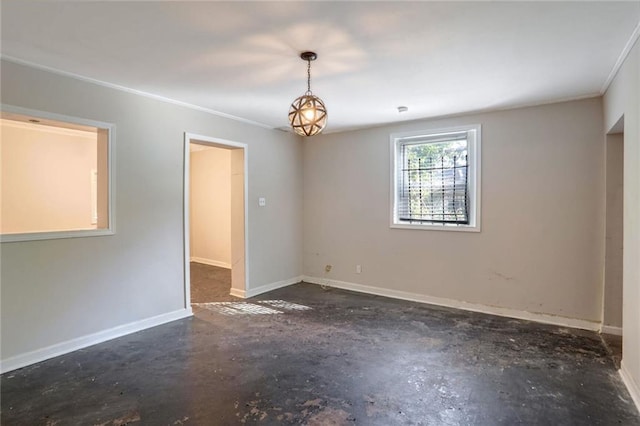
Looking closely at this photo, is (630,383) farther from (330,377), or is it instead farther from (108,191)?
(108,191)

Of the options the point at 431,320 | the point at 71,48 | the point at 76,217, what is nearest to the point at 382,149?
the point at 431,320

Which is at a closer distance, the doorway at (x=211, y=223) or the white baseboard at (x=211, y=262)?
the doorway at (x=211, y=223)

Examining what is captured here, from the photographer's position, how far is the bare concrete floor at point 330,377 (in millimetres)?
2146

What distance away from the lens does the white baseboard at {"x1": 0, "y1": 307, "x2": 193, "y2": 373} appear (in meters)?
2.73

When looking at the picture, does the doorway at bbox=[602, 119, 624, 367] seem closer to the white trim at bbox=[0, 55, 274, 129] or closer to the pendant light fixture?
the pendant light fixture

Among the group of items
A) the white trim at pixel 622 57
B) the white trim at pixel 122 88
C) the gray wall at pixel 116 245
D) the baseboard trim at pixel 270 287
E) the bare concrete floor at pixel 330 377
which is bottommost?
the bare concrete floor at pixel 330 377

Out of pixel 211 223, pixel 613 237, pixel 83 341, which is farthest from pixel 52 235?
pixel 613 237

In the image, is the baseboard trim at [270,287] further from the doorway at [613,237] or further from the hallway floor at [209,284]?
the doorway at [613,237]

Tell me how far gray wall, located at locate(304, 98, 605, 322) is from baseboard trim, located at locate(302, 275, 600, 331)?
53 millimetres

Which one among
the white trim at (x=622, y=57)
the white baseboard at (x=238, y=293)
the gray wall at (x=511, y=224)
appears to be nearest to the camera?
the white trim at (x=622, y=57)

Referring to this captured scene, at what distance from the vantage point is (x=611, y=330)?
345 centimetres

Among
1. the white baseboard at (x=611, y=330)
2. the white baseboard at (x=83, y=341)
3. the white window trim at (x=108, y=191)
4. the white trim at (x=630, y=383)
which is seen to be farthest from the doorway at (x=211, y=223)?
the white baseboard at (x=611, y=330)

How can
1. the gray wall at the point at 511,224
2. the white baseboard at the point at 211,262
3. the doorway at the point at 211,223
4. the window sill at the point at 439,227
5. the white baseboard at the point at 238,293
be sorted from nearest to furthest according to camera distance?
the gray wall at the point at 511,224 < the window sill at the point at 439,227 < the white baseboard at the point at 238,293 < the doorway at the point at 211,223 < the white baseboard at the point at 211,262

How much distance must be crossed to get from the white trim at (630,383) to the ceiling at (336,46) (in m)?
2.33
